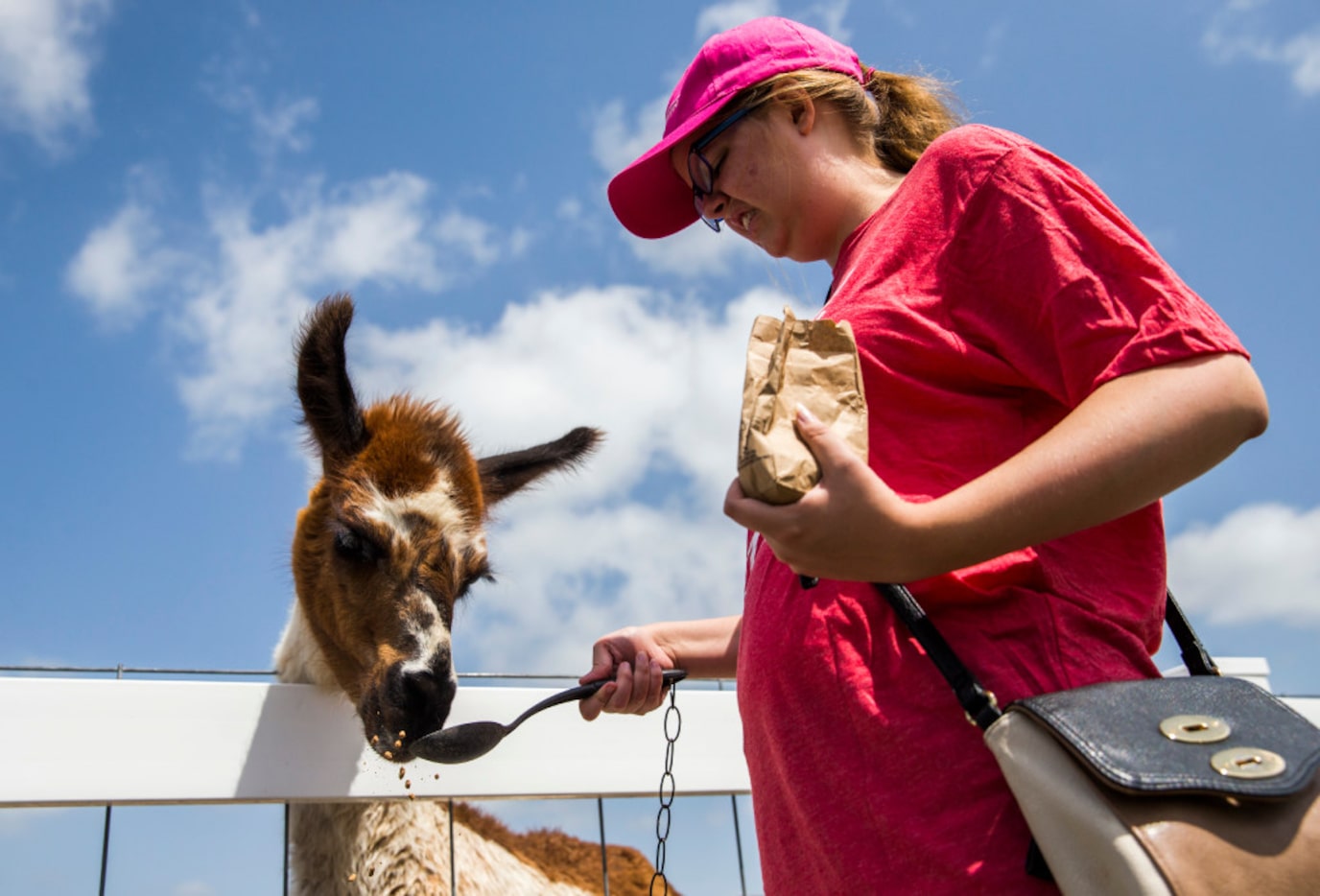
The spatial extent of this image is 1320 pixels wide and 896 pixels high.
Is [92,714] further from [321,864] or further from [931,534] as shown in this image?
[931,534]

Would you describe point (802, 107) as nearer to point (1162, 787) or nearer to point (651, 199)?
point (651, 199)

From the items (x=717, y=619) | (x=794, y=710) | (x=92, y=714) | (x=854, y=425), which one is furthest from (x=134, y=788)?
(x=854, y=425)

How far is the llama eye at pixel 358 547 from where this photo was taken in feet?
11.9

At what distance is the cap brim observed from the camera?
2.02 meters

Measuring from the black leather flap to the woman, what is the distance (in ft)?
0.31

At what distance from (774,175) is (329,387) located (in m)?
2.74

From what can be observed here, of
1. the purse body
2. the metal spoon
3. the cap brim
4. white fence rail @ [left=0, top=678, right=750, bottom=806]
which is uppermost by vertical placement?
the cap brim

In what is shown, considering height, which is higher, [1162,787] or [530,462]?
[530,462]

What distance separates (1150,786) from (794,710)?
1.48 feet

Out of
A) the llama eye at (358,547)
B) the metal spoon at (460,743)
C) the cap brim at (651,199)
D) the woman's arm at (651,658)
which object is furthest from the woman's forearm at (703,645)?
the llama eye at (358,547)

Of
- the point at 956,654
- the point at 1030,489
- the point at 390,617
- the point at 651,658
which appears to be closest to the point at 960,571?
the point at 956,654

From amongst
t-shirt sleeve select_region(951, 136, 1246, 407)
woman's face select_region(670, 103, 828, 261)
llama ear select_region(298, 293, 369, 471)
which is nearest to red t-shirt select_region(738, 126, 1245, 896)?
t-shirt sleeve select_region(951, 136, 1246, 407)

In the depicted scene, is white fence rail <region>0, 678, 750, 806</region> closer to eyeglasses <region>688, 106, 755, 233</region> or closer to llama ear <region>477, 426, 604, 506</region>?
llama ear <region>477, 426, 604, 506</region>

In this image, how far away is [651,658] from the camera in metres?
1.99
